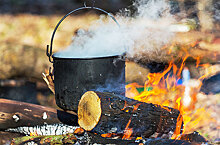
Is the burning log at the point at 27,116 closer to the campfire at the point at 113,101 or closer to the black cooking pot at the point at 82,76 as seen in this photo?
the campfire at the point at 113,101

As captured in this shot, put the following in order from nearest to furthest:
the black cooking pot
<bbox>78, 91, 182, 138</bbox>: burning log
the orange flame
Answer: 1. <bbox>78, 91, 182, 138</bbox>: burning log
2. the black cooking pot
3. the orange flame

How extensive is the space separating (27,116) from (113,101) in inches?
47.6

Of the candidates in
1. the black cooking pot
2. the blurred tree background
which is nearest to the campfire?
the black cooking pot

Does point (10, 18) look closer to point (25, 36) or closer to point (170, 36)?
point (25, 36)

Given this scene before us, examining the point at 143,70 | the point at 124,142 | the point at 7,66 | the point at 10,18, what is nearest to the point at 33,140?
the point at 124,142

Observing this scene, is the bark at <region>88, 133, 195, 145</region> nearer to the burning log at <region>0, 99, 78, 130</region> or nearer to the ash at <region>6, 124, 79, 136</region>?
the ash at <region>6, 124, 79, 136</region>

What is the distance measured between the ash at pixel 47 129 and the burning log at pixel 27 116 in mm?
48

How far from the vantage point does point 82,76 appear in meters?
3.09

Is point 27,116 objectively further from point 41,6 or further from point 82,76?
point 41,6

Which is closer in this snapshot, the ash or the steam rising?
the ash

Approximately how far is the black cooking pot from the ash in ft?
0.78

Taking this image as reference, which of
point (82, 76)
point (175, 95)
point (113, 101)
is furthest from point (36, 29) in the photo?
point (113, 101)

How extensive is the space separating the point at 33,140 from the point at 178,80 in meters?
3.05

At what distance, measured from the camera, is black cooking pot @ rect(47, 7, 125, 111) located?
306cm
